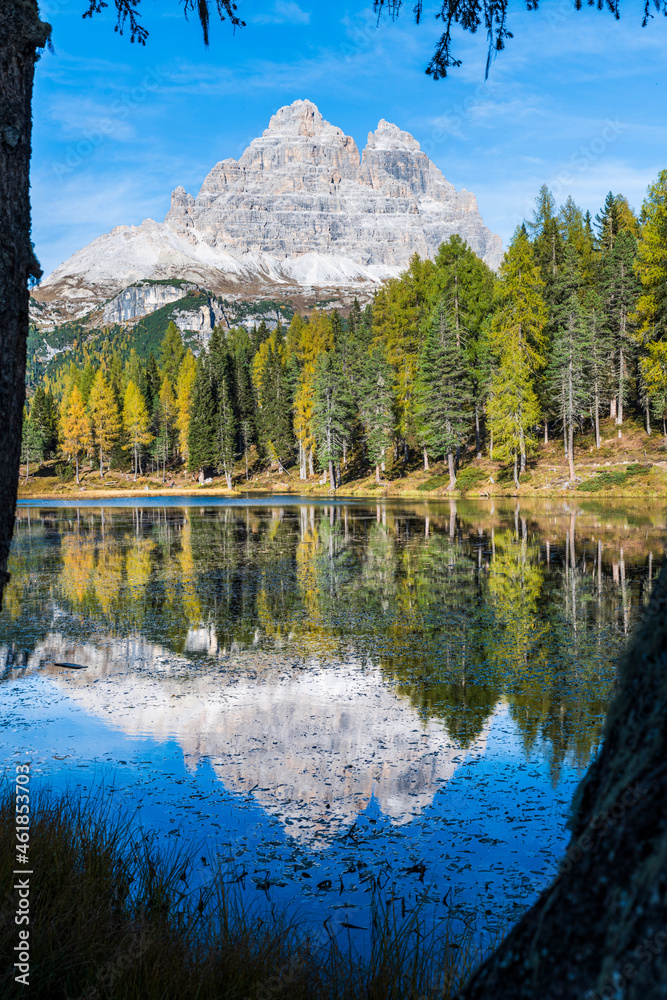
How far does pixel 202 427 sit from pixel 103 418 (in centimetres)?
1754

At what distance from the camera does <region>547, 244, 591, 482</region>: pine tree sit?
45.0 m

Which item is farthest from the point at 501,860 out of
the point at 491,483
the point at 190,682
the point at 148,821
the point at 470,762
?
the point at 491,483

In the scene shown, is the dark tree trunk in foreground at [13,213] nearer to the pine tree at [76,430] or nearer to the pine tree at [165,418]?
the pine tree at [165,418]

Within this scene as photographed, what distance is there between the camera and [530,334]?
1929 inches

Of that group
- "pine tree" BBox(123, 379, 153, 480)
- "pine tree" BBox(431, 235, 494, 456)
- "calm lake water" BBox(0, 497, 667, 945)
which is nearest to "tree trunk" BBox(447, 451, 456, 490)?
"pine tree" BBox(431, 235, 494, 456)

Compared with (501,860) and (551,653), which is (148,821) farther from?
(551,653)

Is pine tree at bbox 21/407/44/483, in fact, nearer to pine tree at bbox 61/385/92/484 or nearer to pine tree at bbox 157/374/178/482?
pine tree at bbox 61/385/92/484

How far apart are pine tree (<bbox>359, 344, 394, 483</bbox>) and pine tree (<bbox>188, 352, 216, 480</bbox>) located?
87.8ft

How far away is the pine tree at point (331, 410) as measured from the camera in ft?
211

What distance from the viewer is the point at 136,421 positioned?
Result: 90312mm

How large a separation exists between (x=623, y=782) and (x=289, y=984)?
94.4 inches

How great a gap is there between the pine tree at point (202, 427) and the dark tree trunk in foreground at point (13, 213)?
259 ft

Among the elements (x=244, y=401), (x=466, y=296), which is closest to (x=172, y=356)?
(x=244, y=401)

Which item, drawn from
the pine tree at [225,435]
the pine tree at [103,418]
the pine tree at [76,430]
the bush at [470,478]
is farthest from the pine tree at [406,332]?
the pine tree at [76,430]
